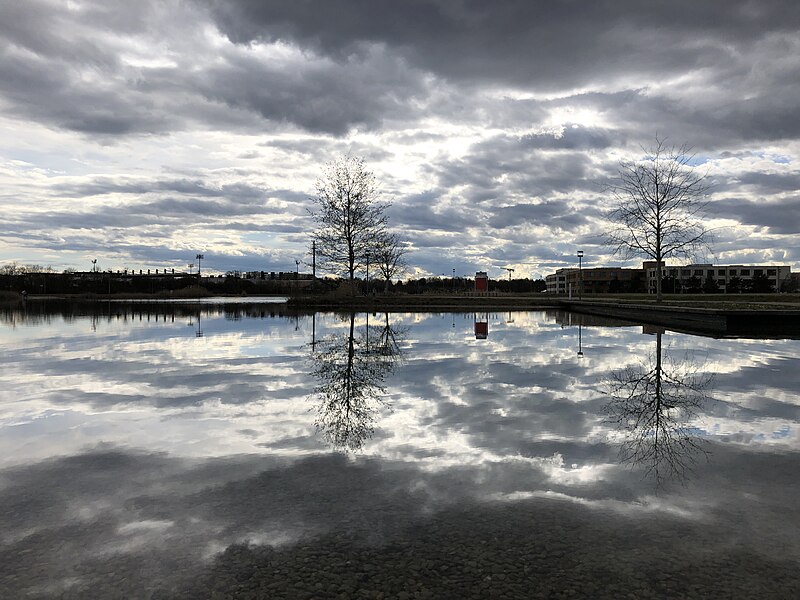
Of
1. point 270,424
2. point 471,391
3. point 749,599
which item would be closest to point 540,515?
point 749,599

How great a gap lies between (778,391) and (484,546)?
918cm

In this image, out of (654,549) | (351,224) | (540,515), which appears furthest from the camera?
(351,224)

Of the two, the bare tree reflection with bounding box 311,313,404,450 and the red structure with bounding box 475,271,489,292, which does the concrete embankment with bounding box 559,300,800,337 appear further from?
the red structure with bounding box 475,271,489,292

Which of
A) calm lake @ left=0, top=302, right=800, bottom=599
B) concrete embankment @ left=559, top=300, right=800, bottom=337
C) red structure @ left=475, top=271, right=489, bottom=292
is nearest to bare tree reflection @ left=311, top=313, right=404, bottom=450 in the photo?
calm lake @ left=0, top=302, right=800, bottom=599

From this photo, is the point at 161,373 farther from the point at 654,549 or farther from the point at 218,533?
the point at 654,549

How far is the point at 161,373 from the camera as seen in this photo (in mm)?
12797

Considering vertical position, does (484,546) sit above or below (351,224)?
below

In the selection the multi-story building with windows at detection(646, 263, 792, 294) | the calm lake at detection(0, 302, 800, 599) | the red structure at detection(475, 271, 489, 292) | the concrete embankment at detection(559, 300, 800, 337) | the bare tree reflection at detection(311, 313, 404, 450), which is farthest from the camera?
the multi-story building with windows at detection(646, 263, 792, 294)

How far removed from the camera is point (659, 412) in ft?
29.8

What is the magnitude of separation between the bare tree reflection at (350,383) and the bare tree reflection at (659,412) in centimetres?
340

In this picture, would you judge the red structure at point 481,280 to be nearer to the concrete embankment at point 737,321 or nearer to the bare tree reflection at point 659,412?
the concrete embankment at point 737,321

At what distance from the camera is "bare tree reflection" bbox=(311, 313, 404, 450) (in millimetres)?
7871

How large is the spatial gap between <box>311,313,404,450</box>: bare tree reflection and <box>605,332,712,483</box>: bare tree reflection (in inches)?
134

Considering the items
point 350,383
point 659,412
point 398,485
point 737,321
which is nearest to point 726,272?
point 737,321
